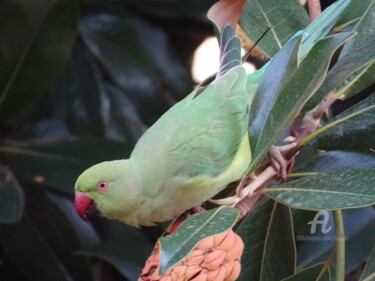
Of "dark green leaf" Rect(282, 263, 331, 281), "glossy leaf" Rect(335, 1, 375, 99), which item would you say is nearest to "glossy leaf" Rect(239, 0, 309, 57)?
"glossy leaf" Rect(335, 1, 375, 99)

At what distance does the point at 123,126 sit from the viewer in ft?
6.21

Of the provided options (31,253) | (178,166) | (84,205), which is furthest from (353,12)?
(31,253)

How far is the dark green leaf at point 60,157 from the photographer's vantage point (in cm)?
151

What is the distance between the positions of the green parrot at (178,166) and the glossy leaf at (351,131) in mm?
122

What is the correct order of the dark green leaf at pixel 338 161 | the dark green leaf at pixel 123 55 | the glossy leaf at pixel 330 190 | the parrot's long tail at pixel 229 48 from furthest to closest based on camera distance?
the dark green leaf at pixel 123 55 < the parrot's long tail at pixel 229 48 < the dark green leaf at pixel 338 161 < the glossy leaf at pixel 330 190

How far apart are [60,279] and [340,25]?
778mm

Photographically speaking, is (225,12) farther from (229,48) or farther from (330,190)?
(330,190)

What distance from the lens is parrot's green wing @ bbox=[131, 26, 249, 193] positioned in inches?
41.0

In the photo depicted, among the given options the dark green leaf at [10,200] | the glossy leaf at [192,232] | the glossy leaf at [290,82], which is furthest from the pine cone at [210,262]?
the dark green leaf at [10,200]

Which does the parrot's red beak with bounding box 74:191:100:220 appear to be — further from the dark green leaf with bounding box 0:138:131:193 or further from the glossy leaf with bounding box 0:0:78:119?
the glossy leaf with bounding box 0:0:78:119

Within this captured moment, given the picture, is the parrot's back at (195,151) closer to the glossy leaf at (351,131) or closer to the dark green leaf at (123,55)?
the glossy leaf at (351,131)

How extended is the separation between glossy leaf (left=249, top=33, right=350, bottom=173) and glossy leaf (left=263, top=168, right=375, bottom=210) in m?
0.06

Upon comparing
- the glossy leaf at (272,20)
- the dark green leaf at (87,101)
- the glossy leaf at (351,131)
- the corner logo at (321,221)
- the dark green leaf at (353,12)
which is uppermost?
the dark green leaf at (353,12)

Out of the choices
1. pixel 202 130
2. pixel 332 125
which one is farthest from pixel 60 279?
pixel 332 125
